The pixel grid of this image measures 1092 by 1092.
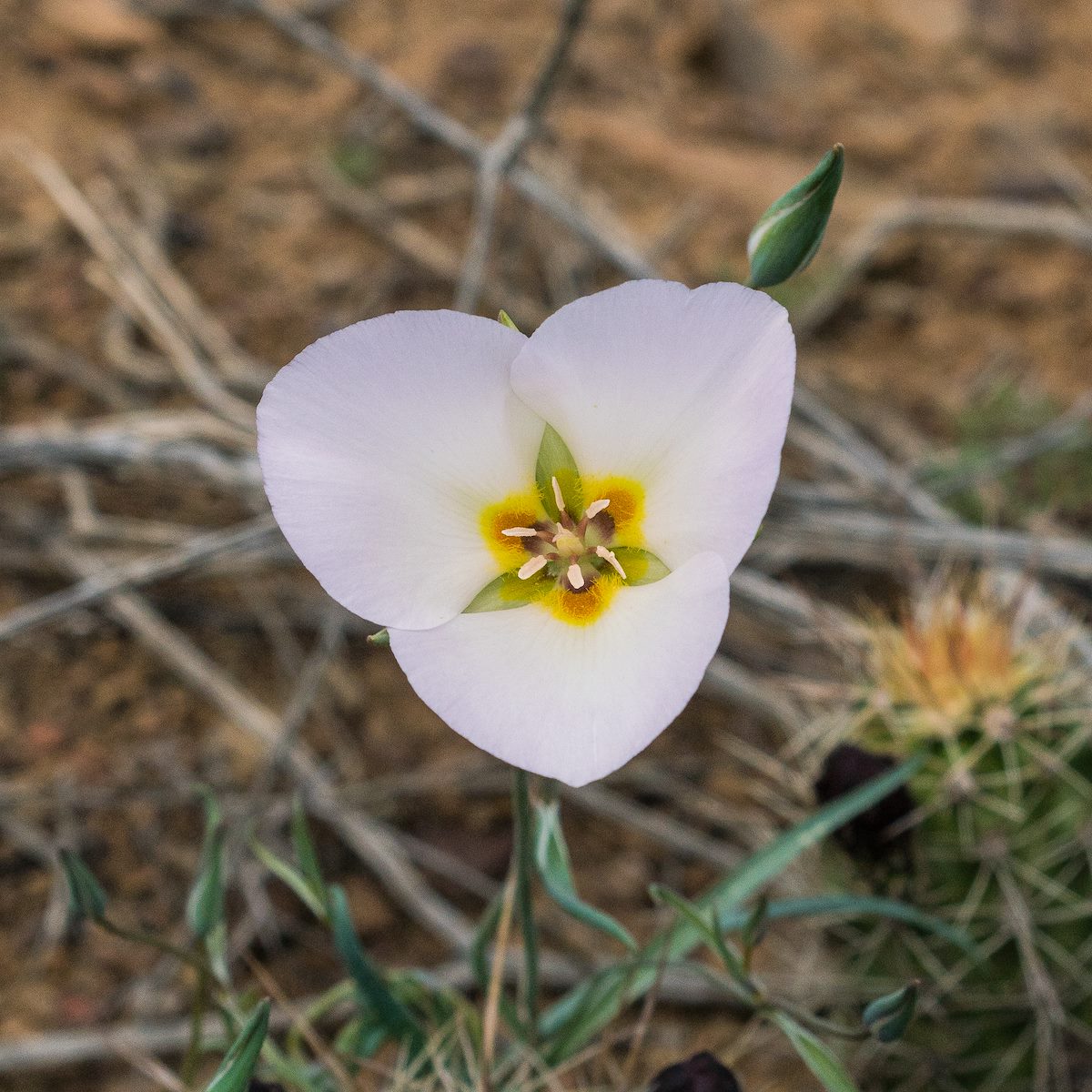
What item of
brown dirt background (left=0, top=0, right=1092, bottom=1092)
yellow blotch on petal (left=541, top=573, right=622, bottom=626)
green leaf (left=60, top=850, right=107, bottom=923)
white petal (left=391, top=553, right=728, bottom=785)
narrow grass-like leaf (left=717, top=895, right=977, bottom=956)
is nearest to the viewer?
white petal (left=391, top=553, right=728, bottom=785)

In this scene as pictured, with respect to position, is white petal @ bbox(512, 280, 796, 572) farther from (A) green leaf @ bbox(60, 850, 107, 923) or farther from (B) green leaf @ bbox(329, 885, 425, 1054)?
(A) green leaf @ bbox(60, 850, 107, 923)

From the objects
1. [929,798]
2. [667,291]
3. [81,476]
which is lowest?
[81,476]

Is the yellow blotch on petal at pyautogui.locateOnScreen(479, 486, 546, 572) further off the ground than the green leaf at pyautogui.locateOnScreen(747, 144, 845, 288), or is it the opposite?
the green leaf at pyautogui.locateOnScreen(747, 144, 845, 288)

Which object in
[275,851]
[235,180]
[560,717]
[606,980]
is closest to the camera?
[560,717]

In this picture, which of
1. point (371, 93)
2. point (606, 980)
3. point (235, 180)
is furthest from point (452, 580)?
point (371, 93)

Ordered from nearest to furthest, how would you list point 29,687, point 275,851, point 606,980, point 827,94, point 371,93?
point 606,980
point 275,851
point 29,687
point 371,93
point 827,94

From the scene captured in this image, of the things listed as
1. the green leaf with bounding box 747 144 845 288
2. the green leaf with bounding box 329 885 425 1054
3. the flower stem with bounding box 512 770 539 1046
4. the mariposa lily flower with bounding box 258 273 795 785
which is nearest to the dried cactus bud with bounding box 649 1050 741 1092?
the flower stem with bounding box 512 770 539 1046

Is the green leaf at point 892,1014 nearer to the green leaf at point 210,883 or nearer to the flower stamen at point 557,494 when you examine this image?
the flower stamen at point 557,494

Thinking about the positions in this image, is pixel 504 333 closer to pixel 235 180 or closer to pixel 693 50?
pixel 235 180

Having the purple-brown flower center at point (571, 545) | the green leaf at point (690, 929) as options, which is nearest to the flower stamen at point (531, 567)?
the purple-brown flower center at point (571, 545)
